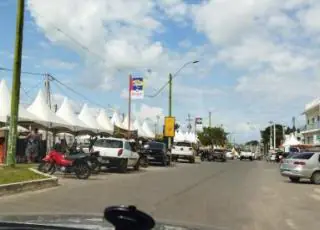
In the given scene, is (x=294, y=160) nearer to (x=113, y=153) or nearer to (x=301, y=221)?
(x=113, y=153)

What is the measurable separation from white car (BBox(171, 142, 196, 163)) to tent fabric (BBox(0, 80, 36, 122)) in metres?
21.2

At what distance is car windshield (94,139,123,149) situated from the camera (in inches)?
1133

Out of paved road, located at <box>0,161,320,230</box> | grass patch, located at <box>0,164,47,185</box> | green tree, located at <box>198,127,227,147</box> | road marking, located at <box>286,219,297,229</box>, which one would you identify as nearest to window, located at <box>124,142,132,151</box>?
paved road, located at <box>0,161,320,230</box>

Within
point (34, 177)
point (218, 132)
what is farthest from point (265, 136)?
point (34, 177)

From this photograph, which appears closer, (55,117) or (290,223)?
(290,223)

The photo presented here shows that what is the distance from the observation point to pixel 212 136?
132625 millimetres

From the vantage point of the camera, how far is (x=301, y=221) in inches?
510

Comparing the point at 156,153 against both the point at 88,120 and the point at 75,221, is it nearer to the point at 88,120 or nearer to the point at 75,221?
the point at 88,120

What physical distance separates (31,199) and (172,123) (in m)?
38.7

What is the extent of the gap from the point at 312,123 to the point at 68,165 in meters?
72.0

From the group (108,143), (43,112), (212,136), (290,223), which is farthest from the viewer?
(212,136)

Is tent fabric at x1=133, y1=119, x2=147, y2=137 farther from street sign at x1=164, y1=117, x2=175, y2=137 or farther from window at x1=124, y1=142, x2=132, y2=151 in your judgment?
window at x1=124, y1=142, x2=132, y2=151

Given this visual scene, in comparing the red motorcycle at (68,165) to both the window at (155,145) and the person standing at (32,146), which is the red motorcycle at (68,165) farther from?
the window at (155,145)

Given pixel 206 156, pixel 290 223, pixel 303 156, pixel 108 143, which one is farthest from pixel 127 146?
pixel 206 156
